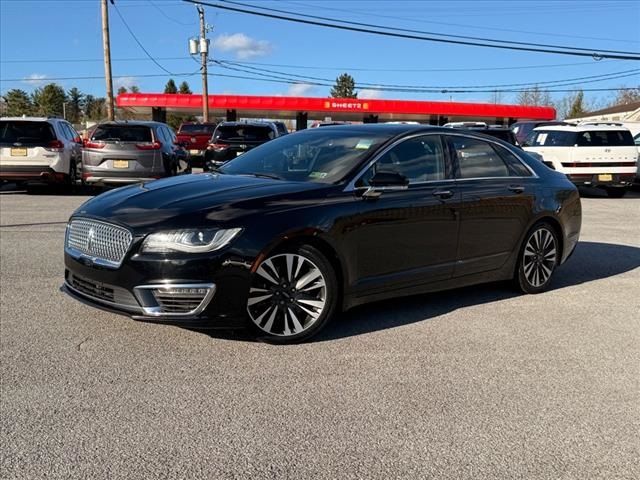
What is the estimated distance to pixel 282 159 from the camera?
5.54 m

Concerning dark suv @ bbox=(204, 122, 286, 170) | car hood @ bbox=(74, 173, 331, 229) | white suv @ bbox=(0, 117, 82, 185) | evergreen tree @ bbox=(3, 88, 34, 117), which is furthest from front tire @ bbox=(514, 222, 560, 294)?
evergreen tree @ bbox=(3, 88, 34, 117)

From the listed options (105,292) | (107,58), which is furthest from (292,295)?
(107,58)

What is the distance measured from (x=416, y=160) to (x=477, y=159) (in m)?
0.81

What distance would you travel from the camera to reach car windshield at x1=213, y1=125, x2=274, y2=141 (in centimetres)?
1617

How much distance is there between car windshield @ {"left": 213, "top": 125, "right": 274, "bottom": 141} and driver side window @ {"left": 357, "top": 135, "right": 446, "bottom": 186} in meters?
11.0

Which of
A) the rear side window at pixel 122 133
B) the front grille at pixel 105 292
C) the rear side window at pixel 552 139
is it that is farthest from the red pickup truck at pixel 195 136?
the front grille at pixel 105 292

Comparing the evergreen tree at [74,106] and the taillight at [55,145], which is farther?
the evergreen tree at [74,106]

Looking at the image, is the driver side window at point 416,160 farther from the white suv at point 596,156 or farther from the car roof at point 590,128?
the car roof at point 590,128

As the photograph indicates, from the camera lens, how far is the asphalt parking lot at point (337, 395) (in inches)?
118

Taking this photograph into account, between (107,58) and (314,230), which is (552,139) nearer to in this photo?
(314,230)

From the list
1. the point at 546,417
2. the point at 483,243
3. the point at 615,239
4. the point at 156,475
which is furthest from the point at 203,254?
the point at 615,239

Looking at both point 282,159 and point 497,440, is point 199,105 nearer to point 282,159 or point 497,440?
point 282,159

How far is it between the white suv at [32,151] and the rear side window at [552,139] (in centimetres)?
1261

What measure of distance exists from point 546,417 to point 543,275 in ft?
9.98
